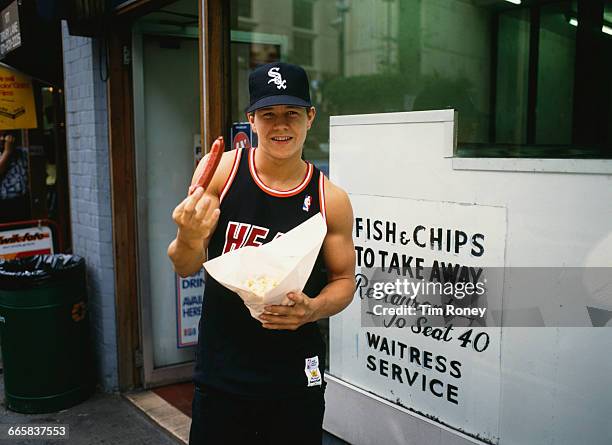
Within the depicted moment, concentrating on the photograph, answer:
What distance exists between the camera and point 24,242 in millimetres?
5379

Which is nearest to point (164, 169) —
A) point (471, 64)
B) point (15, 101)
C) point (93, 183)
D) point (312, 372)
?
point (93, 183)

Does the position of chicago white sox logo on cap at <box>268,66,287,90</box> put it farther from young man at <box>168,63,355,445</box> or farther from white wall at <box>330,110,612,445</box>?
white wall at <box>330,110,612,445</box>

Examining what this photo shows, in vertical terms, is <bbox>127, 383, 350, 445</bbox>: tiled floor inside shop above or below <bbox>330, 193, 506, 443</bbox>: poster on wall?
below

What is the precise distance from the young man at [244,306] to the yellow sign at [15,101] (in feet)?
14.9

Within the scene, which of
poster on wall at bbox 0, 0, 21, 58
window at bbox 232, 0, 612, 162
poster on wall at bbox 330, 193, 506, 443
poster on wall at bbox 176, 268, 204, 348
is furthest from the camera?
poster on wall at bbox 0, 0, 21, 58

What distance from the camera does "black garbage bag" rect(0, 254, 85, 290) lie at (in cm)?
419

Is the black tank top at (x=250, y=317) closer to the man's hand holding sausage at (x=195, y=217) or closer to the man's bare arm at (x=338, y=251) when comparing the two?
the man's bare arm at (x=338, y=251)

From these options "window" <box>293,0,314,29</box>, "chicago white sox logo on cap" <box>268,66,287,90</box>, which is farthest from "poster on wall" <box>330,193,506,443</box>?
"window" <box>293,0,314,29</box>

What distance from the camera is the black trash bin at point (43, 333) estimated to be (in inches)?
167

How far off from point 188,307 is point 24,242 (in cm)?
178

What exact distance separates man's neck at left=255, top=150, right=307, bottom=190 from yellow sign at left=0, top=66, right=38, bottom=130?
182 inches

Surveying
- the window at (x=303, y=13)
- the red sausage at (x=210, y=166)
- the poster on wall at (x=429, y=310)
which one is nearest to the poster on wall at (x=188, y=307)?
the poster on wall at (x=429, y=310)

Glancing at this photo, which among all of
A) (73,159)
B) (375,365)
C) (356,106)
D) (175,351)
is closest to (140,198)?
(73,159)

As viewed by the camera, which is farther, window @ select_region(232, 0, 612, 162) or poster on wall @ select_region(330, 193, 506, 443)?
window @ select_region(232, 0, 612, 162)
